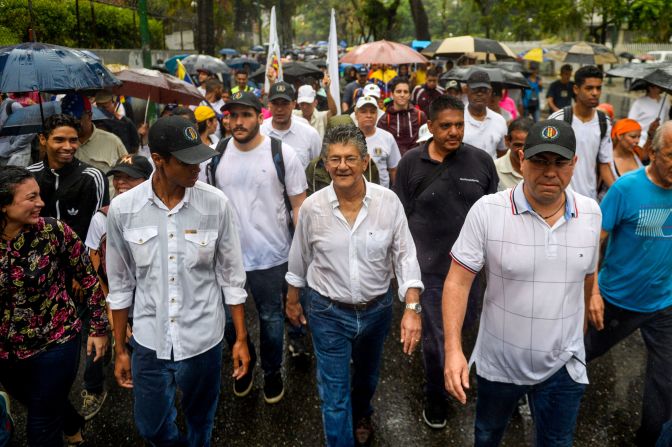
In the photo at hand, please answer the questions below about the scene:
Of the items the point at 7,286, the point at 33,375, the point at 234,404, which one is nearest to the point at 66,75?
the point at 7,286

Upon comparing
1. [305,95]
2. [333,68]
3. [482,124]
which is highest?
[333,68]

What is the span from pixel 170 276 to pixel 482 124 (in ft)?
13.1

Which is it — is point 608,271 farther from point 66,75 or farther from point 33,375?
point 66,75

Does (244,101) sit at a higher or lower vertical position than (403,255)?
higher

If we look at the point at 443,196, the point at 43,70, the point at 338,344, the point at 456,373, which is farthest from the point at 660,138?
the point at 43,70

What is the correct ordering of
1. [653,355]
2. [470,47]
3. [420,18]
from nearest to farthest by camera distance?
[653,355] → [470,47] → [420,18]

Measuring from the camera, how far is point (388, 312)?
3.17 metres

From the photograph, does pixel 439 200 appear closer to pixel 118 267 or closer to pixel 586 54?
pixel 118 267

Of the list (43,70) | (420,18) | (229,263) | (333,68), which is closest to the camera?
(229,263)

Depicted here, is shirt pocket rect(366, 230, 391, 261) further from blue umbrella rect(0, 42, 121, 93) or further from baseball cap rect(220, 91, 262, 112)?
blue umbrella rect(0, 42, 121, 93)

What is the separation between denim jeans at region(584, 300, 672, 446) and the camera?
10.4 ft

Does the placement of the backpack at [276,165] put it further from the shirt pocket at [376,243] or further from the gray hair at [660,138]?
the gray hair at [660,138]

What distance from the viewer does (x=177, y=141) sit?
249cm

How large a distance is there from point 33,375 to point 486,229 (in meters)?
2.39
